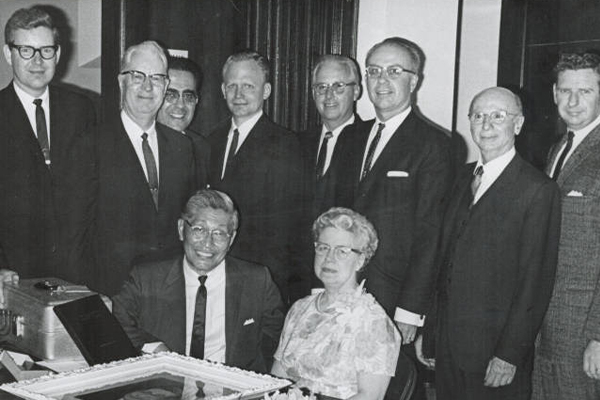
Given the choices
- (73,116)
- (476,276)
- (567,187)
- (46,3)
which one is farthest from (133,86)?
(46,3)

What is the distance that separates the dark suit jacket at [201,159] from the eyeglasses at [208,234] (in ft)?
1.40

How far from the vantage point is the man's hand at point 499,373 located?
271 centimetres

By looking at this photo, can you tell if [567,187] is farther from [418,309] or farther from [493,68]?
[493,68]

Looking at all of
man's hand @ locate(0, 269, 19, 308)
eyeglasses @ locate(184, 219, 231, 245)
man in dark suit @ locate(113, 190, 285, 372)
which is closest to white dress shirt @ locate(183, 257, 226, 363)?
man in dark suit @ locate(113, 190, 285, 372)

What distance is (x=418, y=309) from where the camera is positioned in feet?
9.79

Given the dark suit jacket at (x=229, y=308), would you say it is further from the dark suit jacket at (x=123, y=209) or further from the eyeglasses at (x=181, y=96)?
the eyeglasses at (x=181, y=96)

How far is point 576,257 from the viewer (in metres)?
2.79

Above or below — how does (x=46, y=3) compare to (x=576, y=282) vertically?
above

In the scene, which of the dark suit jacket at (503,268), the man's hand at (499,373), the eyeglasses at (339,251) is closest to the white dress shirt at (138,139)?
the eyeglasses at (339,251)

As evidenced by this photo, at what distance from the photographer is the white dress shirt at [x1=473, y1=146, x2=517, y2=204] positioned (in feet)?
9.25

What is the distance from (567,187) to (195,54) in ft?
7.54

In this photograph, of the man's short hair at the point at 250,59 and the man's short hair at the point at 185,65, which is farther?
the man's short hair at the point at 185,65

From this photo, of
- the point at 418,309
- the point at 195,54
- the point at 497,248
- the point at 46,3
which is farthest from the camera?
the point at 46,3

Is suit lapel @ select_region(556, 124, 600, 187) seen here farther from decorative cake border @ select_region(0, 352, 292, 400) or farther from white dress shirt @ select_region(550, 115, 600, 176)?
decorative cake border @ select_region(0, 352, 292, 400)
